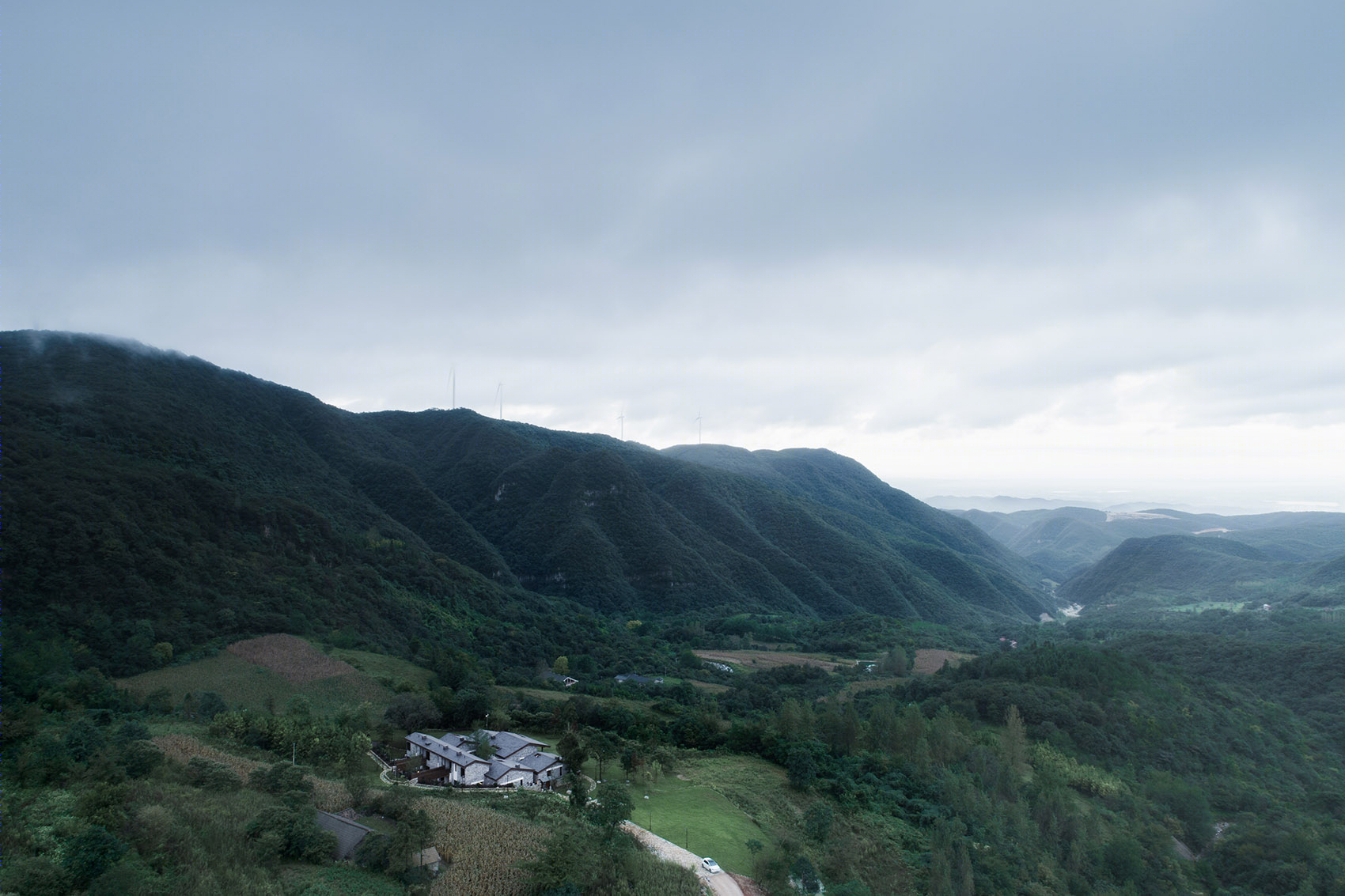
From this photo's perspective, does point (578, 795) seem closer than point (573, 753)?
Yes

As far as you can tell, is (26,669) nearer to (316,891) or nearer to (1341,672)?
(316,891)

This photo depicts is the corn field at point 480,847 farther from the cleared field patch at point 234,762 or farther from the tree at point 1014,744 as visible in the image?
the tree at point 1014,744

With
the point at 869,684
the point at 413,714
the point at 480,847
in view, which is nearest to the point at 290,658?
the point at 413,714

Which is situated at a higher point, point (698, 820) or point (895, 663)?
point (698, 820)

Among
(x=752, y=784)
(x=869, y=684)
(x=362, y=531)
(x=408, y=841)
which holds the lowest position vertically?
(x=869, y=684)

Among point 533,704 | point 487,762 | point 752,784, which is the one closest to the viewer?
point 487,762

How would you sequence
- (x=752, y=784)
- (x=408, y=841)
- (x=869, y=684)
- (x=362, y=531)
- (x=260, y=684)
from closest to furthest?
(x=408, y=841), (x=752, y=784), (x=260, y=684), (x=869, y=684), (x=362, y=531)

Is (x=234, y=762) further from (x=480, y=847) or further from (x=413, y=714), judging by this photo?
(x=480, y=847)
